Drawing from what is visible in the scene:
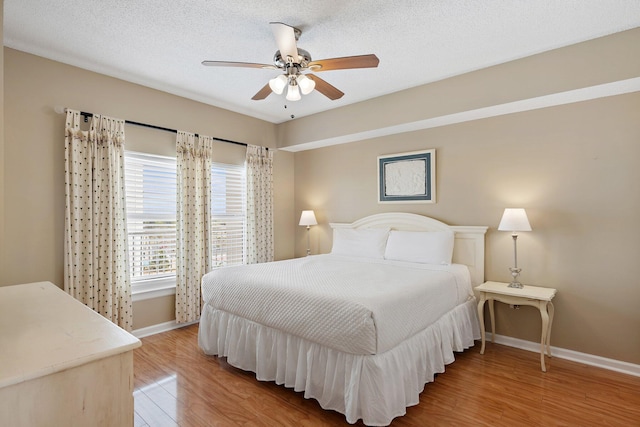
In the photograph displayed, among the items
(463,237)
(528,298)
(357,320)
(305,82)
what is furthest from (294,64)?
(528,298)

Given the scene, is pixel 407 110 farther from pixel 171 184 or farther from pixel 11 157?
pixel 11 157

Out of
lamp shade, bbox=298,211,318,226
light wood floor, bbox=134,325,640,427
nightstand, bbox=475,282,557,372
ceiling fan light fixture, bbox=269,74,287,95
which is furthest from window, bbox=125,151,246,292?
nightstand, bbox=475,282,557,372

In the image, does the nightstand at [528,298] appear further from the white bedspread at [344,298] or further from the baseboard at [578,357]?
the white bedspread at [344,298]

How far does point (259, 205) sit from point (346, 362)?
9.96 feet

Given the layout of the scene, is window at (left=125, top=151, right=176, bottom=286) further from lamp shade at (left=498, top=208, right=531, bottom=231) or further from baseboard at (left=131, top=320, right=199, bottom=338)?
lamp shade at (left=498, top=208, right=531, bottom=231)

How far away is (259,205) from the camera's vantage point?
4715 millimetres

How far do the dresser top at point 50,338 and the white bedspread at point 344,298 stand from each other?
4.20ft

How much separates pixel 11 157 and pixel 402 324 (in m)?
→ 3.44

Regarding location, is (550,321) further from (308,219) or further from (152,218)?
(152,218)

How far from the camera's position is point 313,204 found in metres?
5.12

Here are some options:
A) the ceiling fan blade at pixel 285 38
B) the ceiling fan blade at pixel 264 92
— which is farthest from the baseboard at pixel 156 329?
the ceiling fan blade at pixel 285 38

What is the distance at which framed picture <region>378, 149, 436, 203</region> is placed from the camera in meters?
3.87

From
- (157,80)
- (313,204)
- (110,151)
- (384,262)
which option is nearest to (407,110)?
(384,262)

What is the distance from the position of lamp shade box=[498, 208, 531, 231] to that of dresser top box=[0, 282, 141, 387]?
306 centimetres
